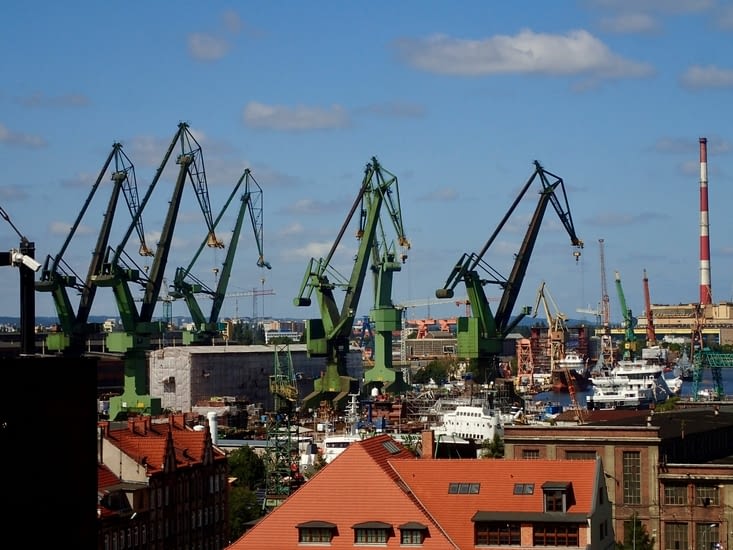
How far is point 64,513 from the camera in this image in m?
20.2

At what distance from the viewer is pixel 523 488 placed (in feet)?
120

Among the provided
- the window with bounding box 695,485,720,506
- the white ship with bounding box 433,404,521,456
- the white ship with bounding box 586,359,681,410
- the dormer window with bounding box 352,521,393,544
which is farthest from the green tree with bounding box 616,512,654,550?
the white ship with bounding box 586,359,681,410

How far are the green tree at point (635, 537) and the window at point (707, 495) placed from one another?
75.2 inches

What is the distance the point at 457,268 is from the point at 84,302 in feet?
94.1

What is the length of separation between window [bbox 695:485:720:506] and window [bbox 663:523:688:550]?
2.86 feet

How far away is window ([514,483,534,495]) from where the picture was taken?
1438 inches

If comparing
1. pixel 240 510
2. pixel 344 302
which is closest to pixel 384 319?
pixel 344 302

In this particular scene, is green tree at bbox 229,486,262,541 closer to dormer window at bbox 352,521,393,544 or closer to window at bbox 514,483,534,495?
window at bbox 514,483,534,495

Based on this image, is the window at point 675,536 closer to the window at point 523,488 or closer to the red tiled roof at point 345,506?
the window at point 523,488

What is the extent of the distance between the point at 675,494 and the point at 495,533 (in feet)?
57.7

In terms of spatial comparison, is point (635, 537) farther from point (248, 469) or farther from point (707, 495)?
point (248, 469)

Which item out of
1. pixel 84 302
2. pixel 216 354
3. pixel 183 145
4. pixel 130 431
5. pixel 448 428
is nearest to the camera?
pixel 130 431

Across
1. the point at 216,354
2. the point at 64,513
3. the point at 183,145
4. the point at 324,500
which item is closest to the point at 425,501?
the point at 324,500

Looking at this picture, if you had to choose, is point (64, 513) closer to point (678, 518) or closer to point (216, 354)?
point (678, 518)
